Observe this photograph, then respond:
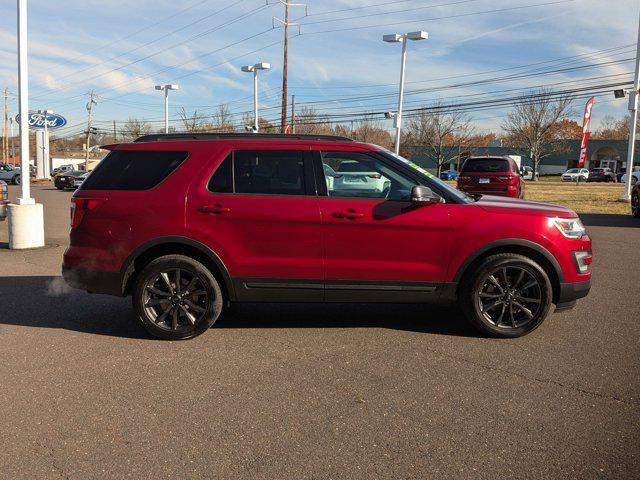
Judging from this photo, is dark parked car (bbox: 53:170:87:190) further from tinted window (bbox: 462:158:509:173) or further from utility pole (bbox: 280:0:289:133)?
tinted window (bbox: 462:158:509:173)

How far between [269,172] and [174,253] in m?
1.17

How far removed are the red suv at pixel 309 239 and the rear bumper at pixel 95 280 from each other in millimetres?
15

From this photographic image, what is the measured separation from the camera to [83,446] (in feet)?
10.4

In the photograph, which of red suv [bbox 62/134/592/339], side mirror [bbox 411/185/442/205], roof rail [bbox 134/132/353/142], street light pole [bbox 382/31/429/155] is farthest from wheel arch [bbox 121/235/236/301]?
street light pole [bbox 382/31/429/155]

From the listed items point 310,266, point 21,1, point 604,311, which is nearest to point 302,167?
point 310,266

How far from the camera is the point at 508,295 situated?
5.04 m

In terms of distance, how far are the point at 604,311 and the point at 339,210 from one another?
11.2 feet

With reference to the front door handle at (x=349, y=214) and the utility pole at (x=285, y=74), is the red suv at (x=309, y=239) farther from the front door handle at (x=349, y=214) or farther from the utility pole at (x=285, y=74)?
the utility pole at (x=285, y=74)

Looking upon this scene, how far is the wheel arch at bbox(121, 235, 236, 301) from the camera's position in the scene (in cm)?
501

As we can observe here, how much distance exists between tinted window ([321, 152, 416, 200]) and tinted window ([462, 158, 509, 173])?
1302 cm

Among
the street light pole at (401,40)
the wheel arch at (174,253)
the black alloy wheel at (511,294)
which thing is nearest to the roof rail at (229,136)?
the wheel arch at (174,253)

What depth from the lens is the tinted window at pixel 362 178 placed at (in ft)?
16.5

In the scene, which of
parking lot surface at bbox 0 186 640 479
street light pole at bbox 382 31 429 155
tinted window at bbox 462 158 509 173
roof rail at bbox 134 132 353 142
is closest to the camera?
parking lot surface at bbox 0 186 640 479

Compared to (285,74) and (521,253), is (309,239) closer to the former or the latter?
(521,253)
